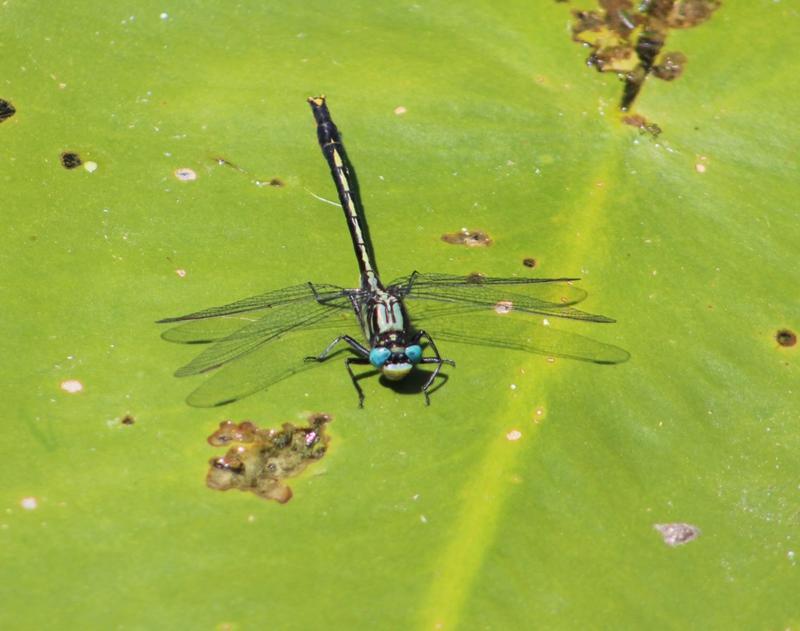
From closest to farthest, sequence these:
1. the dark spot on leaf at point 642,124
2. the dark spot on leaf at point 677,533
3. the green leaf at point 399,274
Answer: the green leaf at point 399,274
the dark spot on leaf at point 677,533
the dark spot on leaf at point 642,124

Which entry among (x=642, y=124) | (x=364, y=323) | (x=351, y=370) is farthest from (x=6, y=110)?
(x=642, y=124)

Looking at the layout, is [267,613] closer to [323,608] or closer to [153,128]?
[323,608]

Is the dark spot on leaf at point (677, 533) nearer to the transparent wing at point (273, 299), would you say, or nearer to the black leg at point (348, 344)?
the black leg at point (348, 344)

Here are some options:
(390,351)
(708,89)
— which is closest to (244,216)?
(390,351)

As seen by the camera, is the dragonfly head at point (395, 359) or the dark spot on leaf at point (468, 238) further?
the dark spot on leaf at point (468, 238)

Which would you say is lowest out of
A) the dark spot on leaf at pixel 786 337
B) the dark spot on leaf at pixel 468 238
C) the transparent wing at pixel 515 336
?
the transparent wing at pixel 515 336

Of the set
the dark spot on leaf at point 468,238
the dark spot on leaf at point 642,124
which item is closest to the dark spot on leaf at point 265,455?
the dark spot on leaf at point 468,238

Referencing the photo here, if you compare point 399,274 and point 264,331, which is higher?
point 399,274

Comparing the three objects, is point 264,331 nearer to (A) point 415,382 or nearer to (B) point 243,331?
(B) point 243,331

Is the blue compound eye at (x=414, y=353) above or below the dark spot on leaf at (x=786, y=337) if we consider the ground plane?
below
